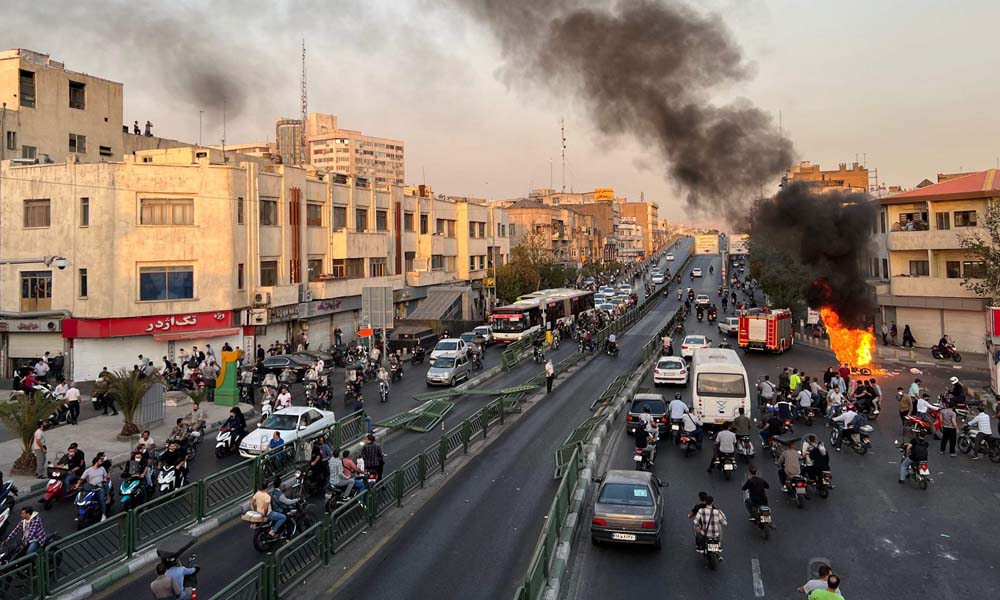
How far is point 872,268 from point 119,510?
56.8 metres

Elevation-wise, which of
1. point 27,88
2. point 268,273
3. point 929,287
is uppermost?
point 27,88

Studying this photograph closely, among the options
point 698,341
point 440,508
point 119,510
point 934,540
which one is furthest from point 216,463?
point 698,341

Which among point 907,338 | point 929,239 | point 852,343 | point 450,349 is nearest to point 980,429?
point 852,343

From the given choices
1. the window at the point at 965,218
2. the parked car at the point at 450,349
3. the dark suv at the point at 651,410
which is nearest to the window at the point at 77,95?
the parked car at the point at 450,349

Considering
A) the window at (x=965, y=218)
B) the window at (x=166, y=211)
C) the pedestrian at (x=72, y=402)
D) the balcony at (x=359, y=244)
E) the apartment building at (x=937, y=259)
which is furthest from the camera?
the balcony at (x=359, y=244)

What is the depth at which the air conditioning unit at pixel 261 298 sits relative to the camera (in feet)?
128

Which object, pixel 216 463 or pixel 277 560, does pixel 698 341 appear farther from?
pixel 277 560

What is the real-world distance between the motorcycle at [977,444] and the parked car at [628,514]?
12242 millimetres

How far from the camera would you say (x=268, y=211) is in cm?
4147

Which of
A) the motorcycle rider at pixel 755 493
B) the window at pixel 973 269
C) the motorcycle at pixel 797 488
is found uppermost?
the window at pixel 973 269

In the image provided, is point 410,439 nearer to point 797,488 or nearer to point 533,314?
point 797,488

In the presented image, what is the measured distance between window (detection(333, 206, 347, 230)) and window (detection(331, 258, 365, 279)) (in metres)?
2.50

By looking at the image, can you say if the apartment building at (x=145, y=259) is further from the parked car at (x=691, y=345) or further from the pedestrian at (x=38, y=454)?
the parked car at (x=691, y=345)

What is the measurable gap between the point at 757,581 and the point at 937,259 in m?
42.6
